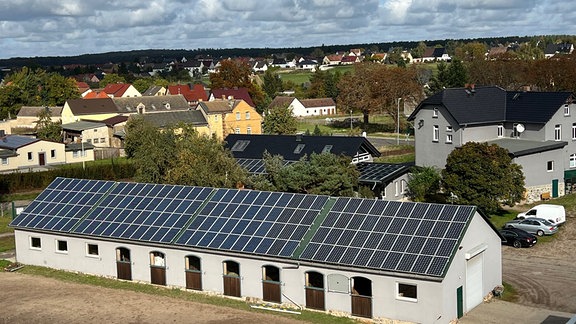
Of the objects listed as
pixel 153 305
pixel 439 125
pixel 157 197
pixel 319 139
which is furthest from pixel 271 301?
pixel 439 125

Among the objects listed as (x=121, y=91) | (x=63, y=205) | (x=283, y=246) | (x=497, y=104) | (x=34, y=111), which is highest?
(x=121, y=91)

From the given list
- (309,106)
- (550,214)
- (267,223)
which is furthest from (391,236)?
(309,106)

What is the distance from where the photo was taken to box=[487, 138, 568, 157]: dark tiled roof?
161 feet

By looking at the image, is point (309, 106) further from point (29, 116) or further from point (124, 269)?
point (124, 269)

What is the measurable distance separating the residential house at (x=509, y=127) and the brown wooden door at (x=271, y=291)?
27918 millimetres

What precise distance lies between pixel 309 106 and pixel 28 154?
199 ft

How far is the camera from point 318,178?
42.7m

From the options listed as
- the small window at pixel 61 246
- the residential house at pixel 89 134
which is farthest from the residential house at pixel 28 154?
the small window at pixel 61 246

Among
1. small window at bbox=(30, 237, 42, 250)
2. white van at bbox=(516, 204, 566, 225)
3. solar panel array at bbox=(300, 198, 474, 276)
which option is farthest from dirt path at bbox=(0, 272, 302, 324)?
white van at bbox=(516, 204, 566, 225)

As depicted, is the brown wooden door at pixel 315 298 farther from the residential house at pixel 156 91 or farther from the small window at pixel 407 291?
the residential house at pixel 156 91

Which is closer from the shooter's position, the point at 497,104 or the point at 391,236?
the point at 391,236

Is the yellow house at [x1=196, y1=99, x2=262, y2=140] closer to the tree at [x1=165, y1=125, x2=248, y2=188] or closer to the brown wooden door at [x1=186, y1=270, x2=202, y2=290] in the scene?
the tree at [x1=165, y1=125, x2=248, y2=188]

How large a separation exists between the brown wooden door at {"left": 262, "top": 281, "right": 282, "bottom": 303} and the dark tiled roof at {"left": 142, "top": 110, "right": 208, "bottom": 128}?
172 ft

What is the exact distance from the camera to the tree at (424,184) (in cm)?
4750
